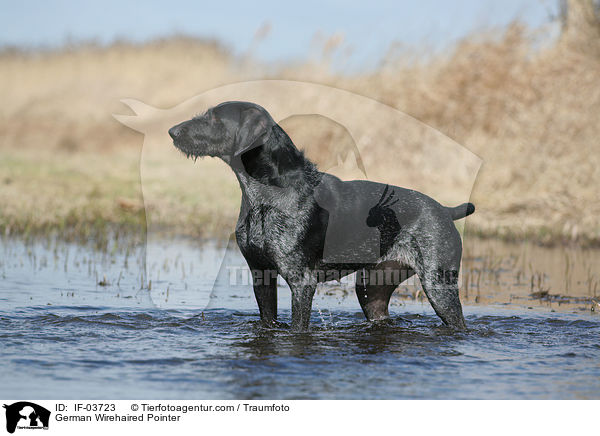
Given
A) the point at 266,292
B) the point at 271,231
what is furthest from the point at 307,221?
the point at 266,292

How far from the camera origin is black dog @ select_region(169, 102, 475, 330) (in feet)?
20.0

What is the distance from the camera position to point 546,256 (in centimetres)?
1118

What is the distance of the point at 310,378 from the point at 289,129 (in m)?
10.6

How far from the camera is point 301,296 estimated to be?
621 centimetres

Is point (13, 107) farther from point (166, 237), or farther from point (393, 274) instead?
point (393, 274)

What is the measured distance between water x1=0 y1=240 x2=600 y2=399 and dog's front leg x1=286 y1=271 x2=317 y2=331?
0.40 feet

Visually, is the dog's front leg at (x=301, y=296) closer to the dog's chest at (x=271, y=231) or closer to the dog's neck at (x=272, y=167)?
the dog's chest at (x=271, y=231)

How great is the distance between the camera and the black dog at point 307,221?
20.0 ft

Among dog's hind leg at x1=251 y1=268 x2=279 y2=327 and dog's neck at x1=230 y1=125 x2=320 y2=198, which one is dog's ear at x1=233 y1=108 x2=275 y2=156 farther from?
dog's hind leg at x1=251 y1=268 x2=279 y2=327

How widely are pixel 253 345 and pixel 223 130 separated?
1.63 metres

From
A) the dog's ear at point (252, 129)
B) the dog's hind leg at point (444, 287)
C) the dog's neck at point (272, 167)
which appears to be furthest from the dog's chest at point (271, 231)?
the dog's hind leg at point (444, 287)

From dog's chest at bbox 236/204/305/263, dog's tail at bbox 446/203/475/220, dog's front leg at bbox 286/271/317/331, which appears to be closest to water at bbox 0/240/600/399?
dog's front leg at bbox 286/271/317/331

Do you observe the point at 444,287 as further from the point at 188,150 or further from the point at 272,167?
the point at 188,150

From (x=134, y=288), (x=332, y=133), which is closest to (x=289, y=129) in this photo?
(x=332, y=133)
